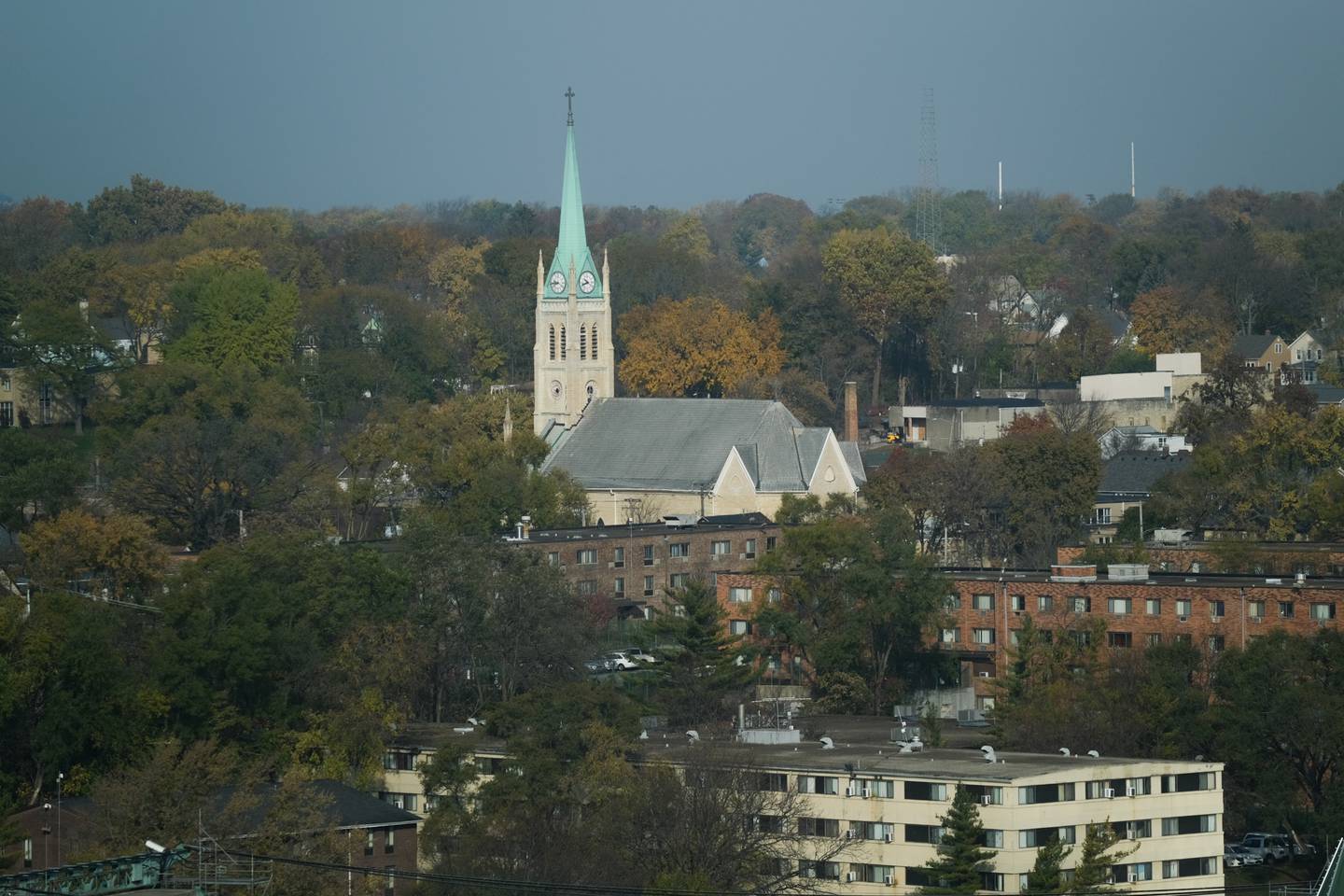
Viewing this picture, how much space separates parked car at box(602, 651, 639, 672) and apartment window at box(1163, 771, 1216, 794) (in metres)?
21.2

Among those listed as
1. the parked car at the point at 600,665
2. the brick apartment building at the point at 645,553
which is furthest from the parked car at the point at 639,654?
the brick apartment building at the point at 645,553

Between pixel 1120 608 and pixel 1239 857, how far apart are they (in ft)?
45.2

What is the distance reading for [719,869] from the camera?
4650cm

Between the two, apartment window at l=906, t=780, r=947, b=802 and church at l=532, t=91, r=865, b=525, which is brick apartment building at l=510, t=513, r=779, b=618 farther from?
apartment window at l=906, t=780, r=947, b=802

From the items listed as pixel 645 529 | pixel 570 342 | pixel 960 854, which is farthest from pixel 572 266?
pixel 960 854

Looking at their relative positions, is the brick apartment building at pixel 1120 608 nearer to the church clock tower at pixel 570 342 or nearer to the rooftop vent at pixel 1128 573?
the rooftop vent at pixel 1128 573

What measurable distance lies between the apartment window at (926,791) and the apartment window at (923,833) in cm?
49

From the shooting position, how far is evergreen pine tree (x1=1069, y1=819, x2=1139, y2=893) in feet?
155

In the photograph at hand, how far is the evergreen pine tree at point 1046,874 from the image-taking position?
47438 millimetres

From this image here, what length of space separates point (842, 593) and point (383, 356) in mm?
58623

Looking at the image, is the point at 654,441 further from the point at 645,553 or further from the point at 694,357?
the point at 694,357

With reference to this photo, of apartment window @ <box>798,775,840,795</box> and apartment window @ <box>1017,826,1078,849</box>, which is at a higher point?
apartment window @ <box>798,775,840,795</box>

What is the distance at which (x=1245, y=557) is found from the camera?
73.3m

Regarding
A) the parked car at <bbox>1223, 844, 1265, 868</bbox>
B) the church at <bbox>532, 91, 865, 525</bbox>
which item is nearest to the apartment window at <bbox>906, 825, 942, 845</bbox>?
the parked car at <bbox>1223, 844, 1265, 868</bbox>
